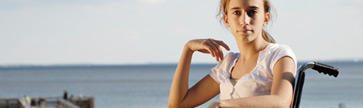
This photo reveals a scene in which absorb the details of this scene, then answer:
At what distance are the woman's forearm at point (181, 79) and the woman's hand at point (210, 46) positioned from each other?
0.07 meters

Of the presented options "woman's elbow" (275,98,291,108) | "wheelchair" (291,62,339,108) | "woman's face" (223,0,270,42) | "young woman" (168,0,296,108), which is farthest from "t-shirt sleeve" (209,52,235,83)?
"woman's elbow" (275,98,291,108)

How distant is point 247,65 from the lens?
208 cm

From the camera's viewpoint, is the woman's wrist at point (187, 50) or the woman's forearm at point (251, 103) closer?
the woman's forearm at point (251, 103)

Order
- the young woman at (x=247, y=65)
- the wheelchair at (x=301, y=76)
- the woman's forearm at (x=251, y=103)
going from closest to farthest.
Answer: the woman's forearm at (x=251, y=103) → the young woman at (x=247, y=65) → the wheelchair at (x=301, y=76)

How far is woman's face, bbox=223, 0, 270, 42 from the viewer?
196cm

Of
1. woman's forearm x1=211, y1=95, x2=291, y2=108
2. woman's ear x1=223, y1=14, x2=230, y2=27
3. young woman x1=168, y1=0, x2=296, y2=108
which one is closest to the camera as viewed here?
woman's forearm x1=211, y1=95, x2=291, y2=108

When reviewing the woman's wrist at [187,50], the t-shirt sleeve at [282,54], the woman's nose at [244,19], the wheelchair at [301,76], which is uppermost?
the woman's nose at [244,19]

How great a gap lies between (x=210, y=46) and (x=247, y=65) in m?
0.16

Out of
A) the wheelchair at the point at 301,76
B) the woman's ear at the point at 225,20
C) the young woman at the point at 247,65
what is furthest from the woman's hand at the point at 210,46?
the wheelchair at the point at 301,76

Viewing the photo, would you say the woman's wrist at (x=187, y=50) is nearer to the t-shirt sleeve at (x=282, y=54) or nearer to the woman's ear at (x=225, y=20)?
the woman's ear at (x=225, y=20)

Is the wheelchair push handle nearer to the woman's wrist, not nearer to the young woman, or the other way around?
the young woman

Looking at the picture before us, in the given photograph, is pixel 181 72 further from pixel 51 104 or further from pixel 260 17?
pixel 51 104

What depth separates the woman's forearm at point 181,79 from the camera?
2232 millimetres

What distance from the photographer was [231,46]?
85.4 inches
